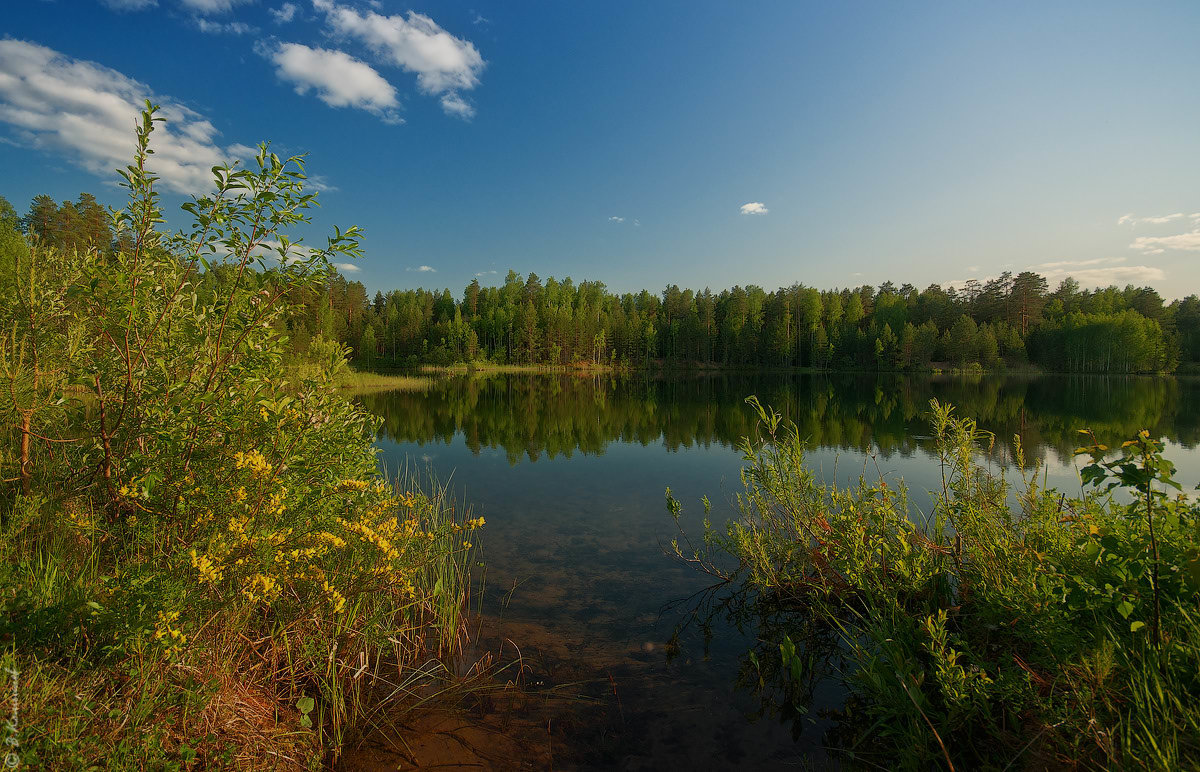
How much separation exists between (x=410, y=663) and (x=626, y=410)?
87.4 feet

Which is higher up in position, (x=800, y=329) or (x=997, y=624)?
(x=800, y=329)

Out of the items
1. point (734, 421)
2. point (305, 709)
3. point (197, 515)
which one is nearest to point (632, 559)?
point (305, 709)

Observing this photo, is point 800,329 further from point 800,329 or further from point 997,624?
point 997,624

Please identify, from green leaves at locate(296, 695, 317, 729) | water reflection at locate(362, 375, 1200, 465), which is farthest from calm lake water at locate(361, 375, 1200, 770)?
green leaves at locate(296, 695, 317, 729)

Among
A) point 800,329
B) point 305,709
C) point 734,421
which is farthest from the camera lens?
point 800,329

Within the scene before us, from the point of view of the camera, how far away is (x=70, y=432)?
20.6 ft

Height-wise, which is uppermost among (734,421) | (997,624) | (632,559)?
(997,624)

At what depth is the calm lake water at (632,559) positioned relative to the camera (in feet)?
14.6

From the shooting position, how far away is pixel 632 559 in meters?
8.52

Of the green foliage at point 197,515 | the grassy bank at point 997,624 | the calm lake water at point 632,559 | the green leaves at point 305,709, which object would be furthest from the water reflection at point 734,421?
the green leaves at point 305,709

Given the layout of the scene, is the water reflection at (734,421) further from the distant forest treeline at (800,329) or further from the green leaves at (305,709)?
the distant forest treeline at (800,329)

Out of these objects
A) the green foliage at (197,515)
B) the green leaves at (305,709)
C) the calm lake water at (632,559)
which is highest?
the green foliage at (197,515)

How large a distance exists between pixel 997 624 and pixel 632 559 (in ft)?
17.1

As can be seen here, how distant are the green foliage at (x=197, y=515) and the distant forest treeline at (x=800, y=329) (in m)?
66.2
